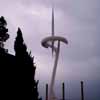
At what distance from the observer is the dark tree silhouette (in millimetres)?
32000

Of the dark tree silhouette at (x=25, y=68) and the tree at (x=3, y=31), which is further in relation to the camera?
the tree at (x=3, y=31)

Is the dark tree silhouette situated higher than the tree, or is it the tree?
the tree

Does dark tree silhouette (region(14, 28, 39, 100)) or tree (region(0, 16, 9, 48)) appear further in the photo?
tree (region(0, 16, 9, 48))

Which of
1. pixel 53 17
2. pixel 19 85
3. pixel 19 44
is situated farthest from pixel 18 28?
pixel 19 85

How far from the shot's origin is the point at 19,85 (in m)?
31.5

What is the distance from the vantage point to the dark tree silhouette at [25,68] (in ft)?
105

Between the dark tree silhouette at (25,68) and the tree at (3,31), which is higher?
the tree at (3,31)

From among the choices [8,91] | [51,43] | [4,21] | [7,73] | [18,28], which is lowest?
[8,91]

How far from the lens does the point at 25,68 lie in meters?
32.8

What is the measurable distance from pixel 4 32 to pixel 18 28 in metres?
8.66

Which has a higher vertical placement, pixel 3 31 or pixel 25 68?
pixel 3 31

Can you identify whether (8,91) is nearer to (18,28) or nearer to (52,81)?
(52,81)

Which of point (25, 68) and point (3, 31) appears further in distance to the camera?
point (3, 31)

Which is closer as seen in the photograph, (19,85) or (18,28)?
(19,85)
